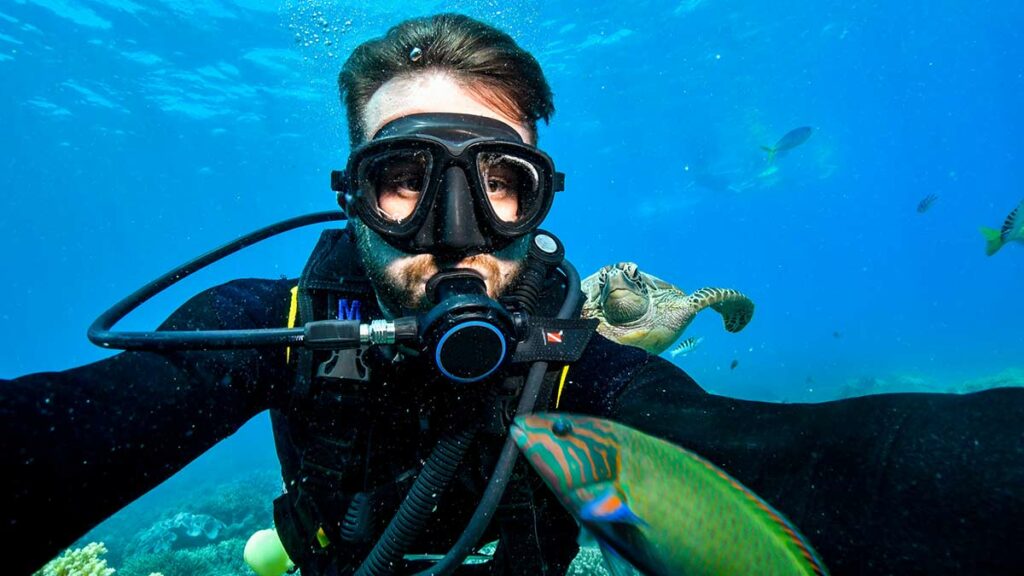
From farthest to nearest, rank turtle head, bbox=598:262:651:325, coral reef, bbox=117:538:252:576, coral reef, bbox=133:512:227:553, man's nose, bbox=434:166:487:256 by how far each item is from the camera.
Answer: coral reef, bbox=133:512:227:553 < coral reef, bbox=117:538:252:576 < turtle head, bbox=598:262:651:325 < man's nose, bbox=434:166:487:256

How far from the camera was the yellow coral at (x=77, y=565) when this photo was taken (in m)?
4.09

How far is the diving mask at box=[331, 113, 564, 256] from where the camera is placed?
212 cm

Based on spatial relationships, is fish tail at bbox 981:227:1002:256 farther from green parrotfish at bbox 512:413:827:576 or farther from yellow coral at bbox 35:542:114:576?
yellow coral at bbox 35:542:114:576

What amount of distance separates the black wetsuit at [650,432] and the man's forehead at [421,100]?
1.06 meters

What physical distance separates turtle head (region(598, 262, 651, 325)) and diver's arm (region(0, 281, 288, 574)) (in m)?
3.16

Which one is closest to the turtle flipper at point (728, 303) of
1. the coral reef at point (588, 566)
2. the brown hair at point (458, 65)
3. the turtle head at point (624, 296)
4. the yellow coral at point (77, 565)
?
the turtle head at point (624, 296)

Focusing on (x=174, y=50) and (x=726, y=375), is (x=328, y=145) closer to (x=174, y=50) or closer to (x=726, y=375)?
(x=174, y=50)

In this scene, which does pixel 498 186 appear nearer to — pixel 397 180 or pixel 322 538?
pixel 397 180

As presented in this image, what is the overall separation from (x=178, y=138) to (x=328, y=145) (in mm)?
10836

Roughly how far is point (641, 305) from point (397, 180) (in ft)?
10.2

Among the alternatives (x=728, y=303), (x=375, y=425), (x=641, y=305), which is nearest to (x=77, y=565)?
(x=375, y=425)

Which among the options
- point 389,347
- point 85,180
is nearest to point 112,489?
point 389,347

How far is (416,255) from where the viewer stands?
7.06 feet

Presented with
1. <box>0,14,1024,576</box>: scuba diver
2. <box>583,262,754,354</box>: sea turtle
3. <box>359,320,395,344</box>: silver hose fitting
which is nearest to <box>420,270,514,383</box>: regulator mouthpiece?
<box>0,14,1024,576</box>: scuba diver
